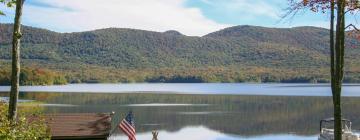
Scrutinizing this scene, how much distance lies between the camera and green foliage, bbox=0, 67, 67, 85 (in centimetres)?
13360

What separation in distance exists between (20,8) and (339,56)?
7.91 metres

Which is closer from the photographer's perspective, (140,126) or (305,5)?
(305,5)

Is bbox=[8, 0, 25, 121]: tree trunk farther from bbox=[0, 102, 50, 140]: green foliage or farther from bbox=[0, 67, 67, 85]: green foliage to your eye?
bbox=[0, 67, 67, 85]: green foliage

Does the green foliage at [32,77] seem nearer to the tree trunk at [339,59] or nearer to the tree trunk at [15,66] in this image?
the tree trunk at [15,66]

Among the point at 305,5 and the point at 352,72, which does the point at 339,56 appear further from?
the point at 352,72

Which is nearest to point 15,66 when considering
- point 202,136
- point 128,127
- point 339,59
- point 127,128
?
point 127,128

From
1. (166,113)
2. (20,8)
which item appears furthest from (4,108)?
(166,113)

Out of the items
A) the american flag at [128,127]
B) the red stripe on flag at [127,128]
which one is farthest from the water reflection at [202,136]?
the red stripe on flag at [127,128]

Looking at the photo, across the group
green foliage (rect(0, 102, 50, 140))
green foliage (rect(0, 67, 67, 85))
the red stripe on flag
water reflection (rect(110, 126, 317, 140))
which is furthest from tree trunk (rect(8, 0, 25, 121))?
green foliage (rect(0, 67, 67, 85))

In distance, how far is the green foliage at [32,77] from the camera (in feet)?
438

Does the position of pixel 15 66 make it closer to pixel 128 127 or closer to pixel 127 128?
pixel 127 128

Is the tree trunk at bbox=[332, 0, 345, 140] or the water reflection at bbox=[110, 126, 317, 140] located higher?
the tree trunk at bbox=[332, 0, 345, 140]

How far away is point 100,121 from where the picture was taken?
18.5m

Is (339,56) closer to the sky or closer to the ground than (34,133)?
closer to the sky
